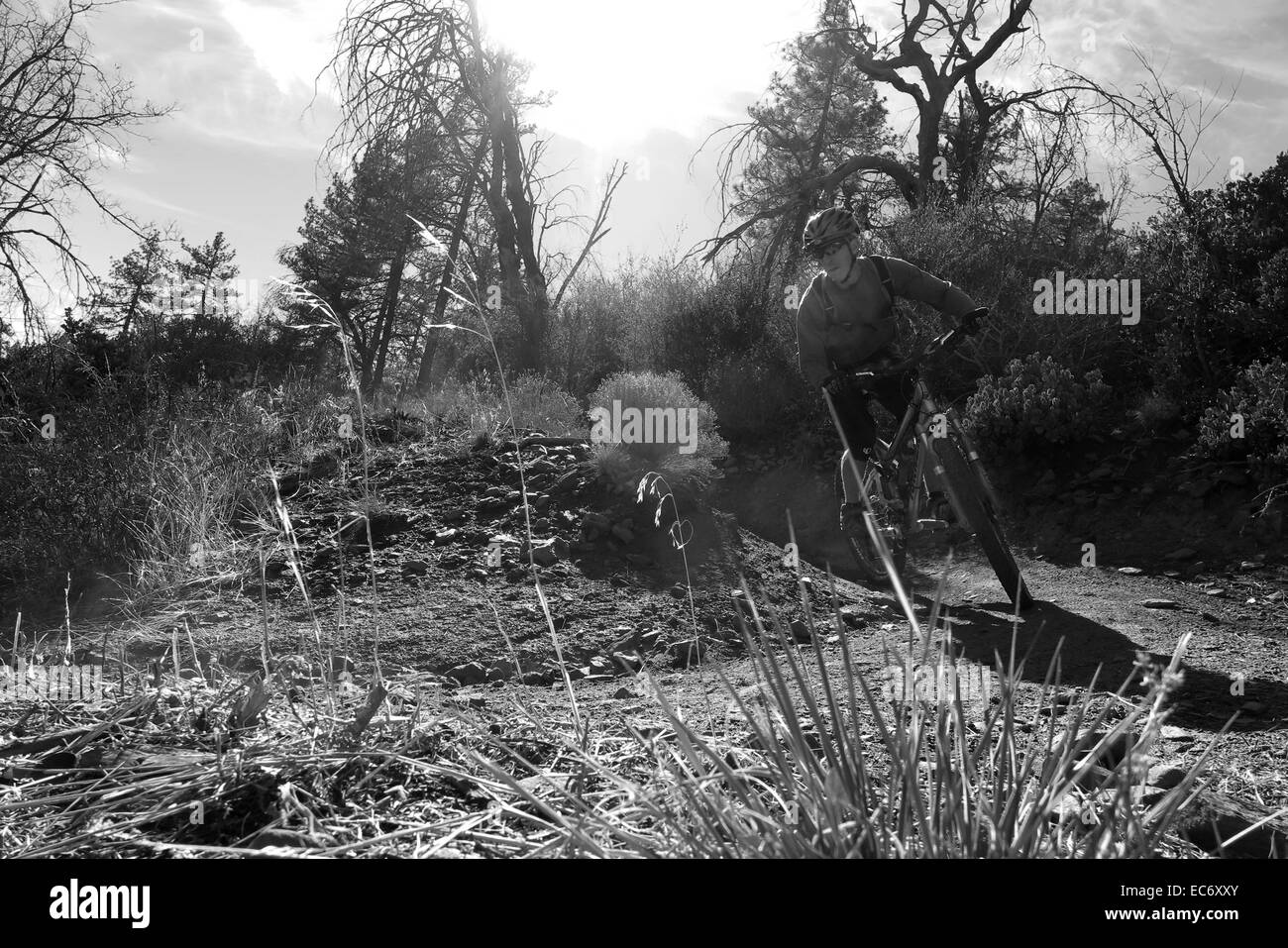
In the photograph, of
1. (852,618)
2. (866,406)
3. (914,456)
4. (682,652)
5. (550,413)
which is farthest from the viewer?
(550,413)

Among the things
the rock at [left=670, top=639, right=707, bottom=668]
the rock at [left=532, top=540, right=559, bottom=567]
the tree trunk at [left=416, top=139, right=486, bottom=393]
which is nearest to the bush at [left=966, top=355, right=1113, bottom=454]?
the rock at [left=532, top=540, right=559, bottom=567]

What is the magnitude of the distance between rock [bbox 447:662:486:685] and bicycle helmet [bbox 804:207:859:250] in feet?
8.60

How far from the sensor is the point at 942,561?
638 cm

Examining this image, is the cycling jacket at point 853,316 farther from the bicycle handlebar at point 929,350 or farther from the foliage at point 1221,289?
the foliage at point 1221,289

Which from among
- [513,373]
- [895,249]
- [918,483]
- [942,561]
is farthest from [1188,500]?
[513,373]

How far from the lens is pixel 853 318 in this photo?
16.5 feet

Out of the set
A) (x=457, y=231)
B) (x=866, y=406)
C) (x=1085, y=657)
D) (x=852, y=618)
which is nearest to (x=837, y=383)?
(x=866, y=406)

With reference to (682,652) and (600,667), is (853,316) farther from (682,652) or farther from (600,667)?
(600,667)

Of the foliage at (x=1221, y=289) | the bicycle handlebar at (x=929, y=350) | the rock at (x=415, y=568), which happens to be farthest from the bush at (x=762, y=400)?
the rock at (x=415, y=568)

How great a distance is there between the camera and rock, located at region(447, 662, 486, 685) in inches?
152

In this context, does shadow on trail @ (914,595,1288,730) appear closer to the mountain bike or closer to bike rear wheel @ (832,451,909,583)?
the mountain bike

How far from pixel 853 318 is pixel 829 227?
0.51m

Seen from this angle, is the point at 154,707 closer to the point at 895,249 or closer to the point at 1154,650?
the point at 1154,650

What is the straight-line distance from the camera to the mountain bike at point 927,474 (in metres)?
4.66
